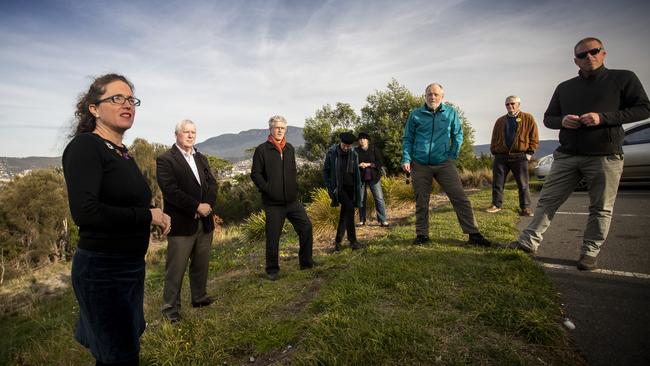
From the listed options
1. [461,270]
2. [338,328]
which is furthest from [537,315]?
[338,328]

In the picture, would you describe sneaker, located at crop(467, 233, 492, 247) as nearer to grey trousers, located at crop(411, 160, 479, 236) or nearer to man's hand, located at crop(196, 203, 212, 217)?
grey trousers, located at crop(411, 160, 479, 236)

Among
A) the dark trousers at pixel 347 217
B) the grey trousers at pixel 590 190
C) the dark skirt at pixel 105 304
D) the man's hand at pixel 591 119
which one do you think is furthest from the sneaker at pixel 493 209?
the dark skirt at pixel 105 304

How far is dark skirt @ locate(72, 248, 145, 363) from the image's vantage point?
1599 mm

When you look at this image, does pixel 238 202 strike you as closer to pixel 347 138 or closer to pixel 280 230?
pixel 347 138

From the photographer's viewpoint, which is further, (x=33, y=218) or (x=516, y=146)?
(x=33, y=218)

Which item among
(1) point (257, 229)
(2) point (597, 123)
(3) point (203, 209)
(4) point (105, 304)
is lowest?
Result: (1) point (257, 229)

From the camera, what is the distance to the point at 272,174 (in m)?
4.19

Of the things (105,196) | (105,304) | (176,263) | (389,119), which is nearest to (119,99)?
(105,196)

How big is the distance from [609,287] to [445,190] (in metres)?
2.15

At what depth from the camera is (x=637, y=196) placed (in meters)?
6.71

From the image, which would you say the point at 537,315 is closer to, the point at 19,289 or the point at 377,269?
the point at 377,269

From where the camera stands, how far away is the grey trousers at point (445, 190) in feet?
14.5

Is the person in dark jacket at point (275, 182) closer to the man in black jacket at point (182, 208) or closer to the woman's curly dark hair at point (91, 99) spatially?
the man in black jacket at point (182, 208)

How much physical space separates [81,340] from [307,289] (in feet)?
7.49
